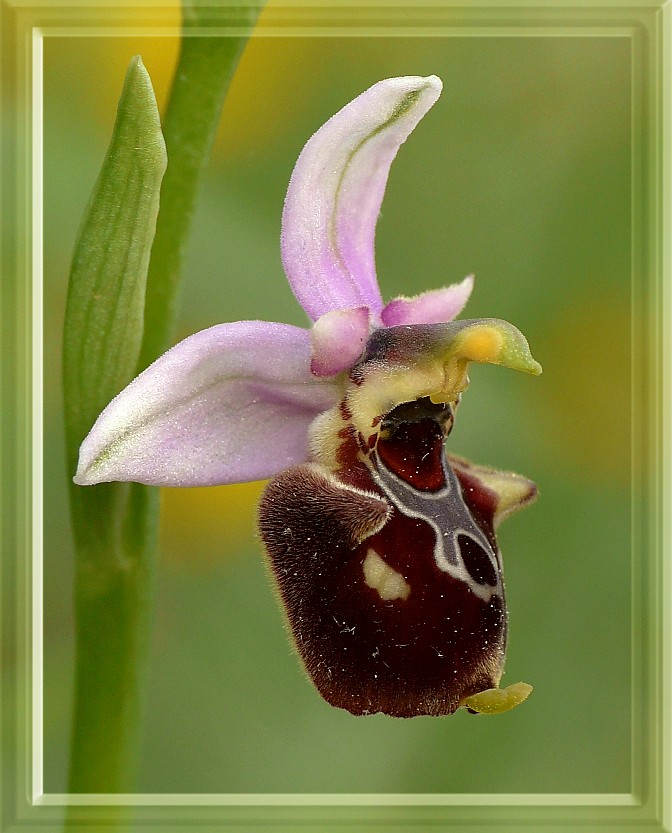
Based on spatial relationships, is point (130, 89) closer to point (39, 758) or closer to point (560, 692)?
point (39, 758)

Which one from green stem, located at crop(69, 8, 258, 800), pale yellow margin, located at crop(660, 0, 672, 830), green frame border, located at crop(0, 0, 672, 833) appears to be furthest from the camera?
pale yellow margin, located at crop(660, 0, 672, 830)

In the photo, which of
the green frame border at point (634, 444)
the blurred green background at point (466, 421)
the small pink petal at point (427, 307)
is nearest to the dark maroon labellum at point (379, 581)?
the small pink petal at point (427, 307)

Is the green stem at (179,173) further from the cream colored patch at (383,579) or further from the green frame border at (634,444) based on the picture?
the cream colored patch at (383,579)

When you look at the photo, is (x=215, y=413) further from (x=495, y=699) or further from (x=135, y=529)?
(x=495, y=699)

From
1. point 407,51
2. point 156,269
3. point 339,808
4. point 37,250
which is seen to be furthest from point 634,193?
point 339,808

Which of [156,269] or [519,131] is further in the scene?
[519,131]

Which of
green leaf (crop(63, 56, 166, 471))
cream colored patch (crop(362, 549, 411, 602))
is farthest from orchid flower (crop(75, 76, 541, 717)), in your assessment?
green leaf (crop(63, 56, 166, 471))

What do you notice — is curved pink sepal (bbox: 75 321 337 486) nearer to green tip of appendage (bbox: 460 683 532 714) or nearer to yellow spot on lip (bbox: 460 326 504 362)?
yellow spot on lip (bbox: 460 326 504 362)
